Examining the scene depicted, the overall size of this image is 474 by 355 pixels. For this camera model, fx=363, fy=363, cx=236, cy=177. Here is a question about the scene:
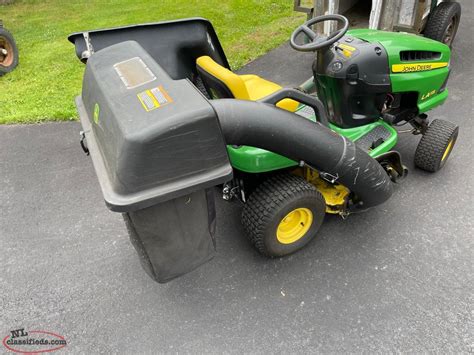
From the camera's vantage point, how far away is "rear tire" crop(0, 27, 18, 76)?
4621 millimetres

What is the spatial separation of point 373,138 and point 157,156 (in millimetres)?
1578

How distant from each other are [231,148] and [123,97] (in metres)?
0.65

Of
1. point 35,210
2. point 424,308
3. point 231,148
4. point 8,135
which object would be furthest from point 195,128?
point 8,135

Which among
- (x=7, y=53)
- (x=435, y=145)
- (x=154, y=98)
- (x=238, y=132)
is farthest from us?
(x=7, y=53)

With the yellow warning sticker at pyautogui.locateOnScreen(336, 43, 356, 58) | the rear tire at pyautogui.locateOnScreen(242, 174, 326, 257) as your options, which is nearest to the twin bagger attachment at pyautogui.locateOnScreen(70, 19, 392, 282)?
the rear tire at pyautogui.locateOnScreen(242, 174, 326, 257)

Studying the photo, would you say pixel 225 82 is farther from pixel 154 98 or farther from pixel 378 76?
pixel 378 76

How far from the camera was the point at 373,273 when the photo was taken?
1.98 metres

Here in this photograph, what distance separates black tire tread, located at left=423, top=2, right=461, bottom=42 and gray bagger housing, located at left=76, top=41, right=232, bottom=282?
3436 mm

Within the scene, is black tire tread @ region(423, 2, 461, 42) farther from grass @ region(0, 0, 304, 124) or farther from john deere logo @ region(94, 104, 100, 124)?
john deere logo @ region(94, 104, 100, 124)

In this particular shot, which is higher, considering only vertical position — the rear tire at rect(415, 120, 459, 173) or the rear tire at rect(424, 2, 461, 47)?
the rear tire at rect(424, 2, 461, 47)

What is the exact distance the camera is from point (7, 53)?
A: 189 inches

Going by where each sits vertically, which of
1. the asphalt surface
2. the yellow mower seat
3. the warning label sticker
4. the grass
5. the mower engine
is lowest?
the grass

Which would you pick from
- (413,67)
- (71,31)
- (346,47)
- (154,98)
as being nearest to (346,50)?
(346,47)

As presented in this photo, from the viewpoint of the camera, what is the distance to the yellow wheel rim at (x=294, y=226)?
2.01m
